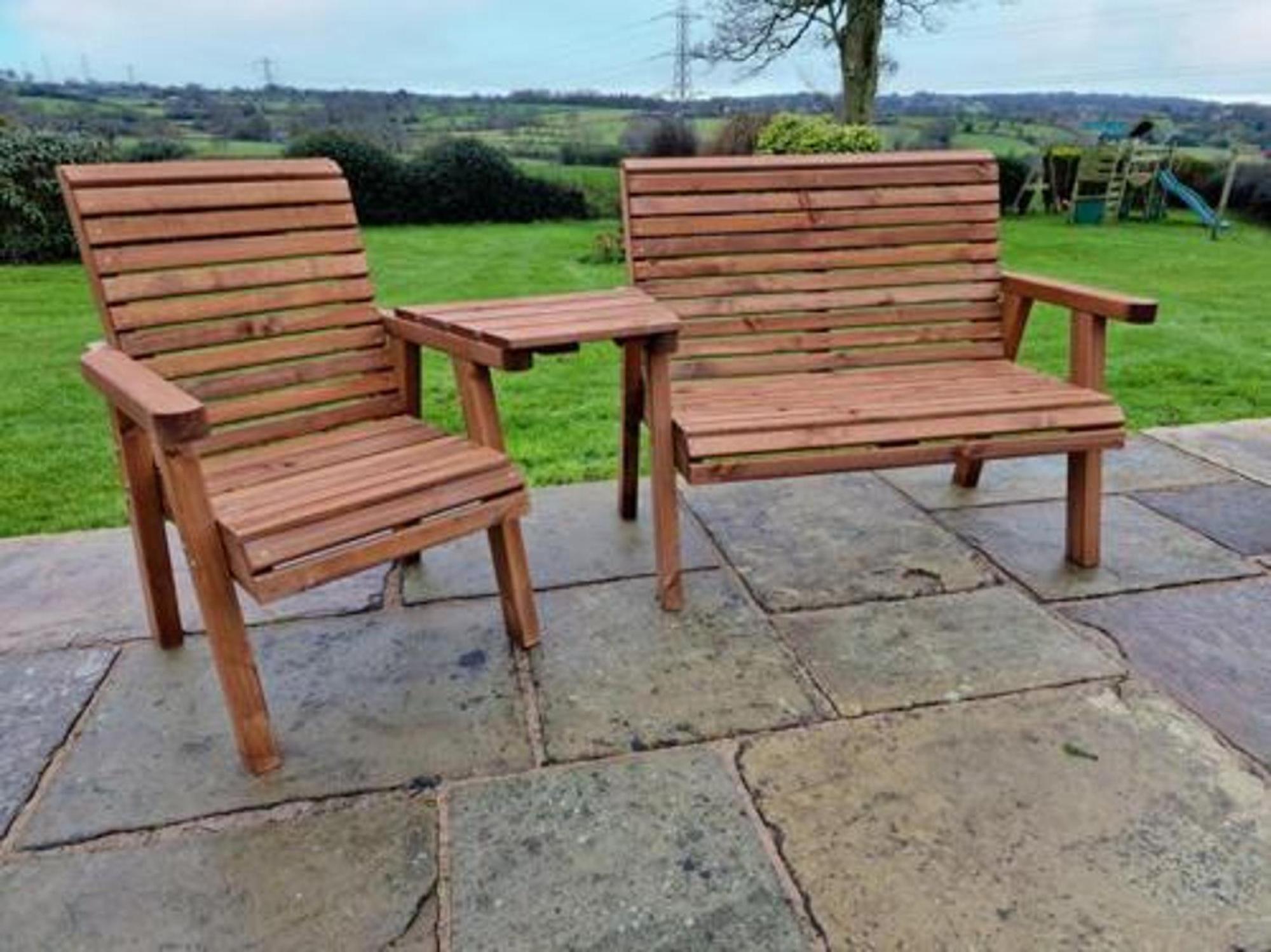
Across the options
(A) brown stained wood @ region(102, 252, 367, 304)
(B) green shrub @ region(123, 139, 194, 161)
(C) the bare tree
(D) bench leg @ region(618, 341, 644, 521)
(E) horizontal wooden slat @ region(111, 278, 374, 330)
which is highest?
(C) the bare tree

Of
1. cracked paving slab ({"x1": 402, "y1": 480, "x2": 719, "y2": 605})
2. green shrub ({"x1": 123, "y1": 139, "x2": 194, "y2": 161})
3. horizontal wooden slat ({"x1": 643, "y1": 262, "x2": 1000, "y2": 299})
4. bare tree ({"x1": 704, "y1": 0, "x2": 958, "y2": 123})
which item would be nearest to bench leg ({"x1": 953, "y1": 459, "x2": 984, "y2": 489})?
horizontal wooden slat ({"x1": 643, "y1": 262, "x2": 1000, "y2": 299})

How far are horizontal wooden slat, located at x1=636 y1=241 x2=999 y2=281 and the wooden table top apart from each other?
21 cm

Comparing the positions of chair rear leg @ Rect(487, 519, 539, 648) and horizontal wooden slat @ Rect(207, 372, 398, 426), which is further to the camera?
horizontal wooden slat @ Rect(207, 372, 398, 426)

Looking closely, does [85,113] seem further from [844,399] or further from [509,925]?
[509,925]

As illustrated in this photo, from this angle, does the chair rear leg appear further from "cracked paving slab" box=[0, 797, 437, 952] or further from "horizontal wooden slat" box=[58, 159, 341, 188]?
"horizontal wooden slat" box=[58, 159, 341, 188]

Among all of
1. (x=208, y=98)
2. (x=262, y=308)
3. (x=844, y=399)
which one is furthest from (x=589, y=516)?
(x=208, y=98)

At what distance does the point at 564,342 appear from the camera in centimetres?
208

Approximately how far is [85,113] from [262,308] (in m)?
11.5

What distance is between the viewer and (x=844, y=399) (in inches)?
101

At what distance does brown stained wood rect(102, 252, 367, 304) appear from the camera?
7.13 ft

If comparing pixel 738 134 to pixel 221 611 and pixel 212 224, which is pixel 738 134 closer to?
pixel 212 224

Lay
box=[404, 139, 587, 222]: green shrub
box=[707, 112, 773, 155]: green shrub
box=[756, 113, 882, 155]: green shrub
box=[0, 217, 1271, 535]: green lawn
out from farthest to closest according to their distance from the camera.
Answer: box=[404, 139, 587, 222]: green shrub < box=[707, 112, 773, 155]: green shrub < box=[756, 113, 882, 155]: green shrub < box=[0, 217, 1271, 535]: green lawn

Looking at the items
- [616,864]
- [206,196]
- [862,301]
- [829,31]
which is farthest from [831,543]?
[829,31]

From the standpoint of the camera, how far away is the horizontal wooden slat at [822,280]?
2.82m
